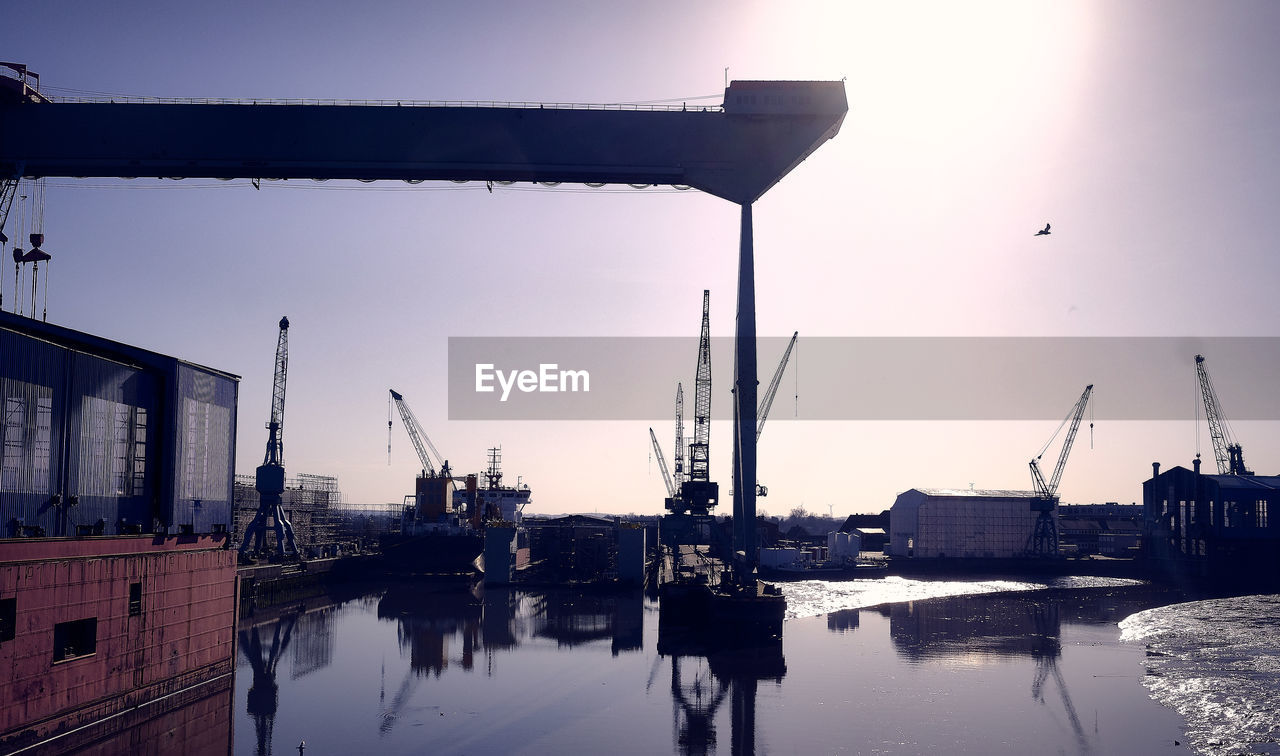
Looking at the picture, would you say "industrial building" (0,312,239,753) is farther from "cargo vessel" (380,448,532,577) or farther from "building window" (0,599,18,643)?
"cargo vessel" (380,448,532,577)

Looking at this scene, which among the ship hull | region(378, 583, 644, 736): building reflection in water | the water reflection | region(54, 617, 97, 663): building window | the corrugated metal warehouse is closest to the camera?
region(54, 617, 97, 663): building window

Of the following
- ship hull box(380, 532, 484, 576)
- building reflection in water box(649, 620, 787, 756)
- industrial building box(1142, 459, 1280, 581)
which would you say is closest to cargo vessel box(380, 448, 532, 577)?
ship hull box(380, 532, 484, 576)

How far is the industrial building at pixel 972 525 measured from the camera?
114m

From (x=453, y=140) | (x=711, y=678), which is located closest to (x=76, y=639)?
(x=711, y=678)

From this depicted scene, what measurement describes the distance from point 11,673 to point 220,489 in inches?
657

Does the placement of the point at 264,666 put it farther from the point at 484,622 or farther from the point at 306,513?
the point at 306,513

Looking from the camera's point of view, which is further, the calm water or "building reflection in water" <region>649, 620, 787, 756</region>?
"building reflection in water" <region>649, 620, 787, 756</region>

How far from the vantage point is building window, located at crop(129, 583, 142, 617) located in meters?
28.2

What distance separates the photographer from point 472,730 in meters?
29.0

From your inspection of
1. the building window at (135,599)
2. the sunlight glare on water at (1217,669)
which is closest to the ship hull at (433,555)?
the sunlight glare on water at (1217,669)

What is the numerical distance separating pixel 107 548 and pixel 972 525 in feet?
346

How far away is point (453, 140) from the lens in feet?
Result: 155

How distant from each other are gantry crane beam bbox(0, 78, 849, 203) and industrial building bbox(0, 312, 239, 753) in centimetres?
1441

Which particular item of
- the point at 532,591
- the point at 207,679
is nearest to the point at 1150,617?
the point at 532,591
